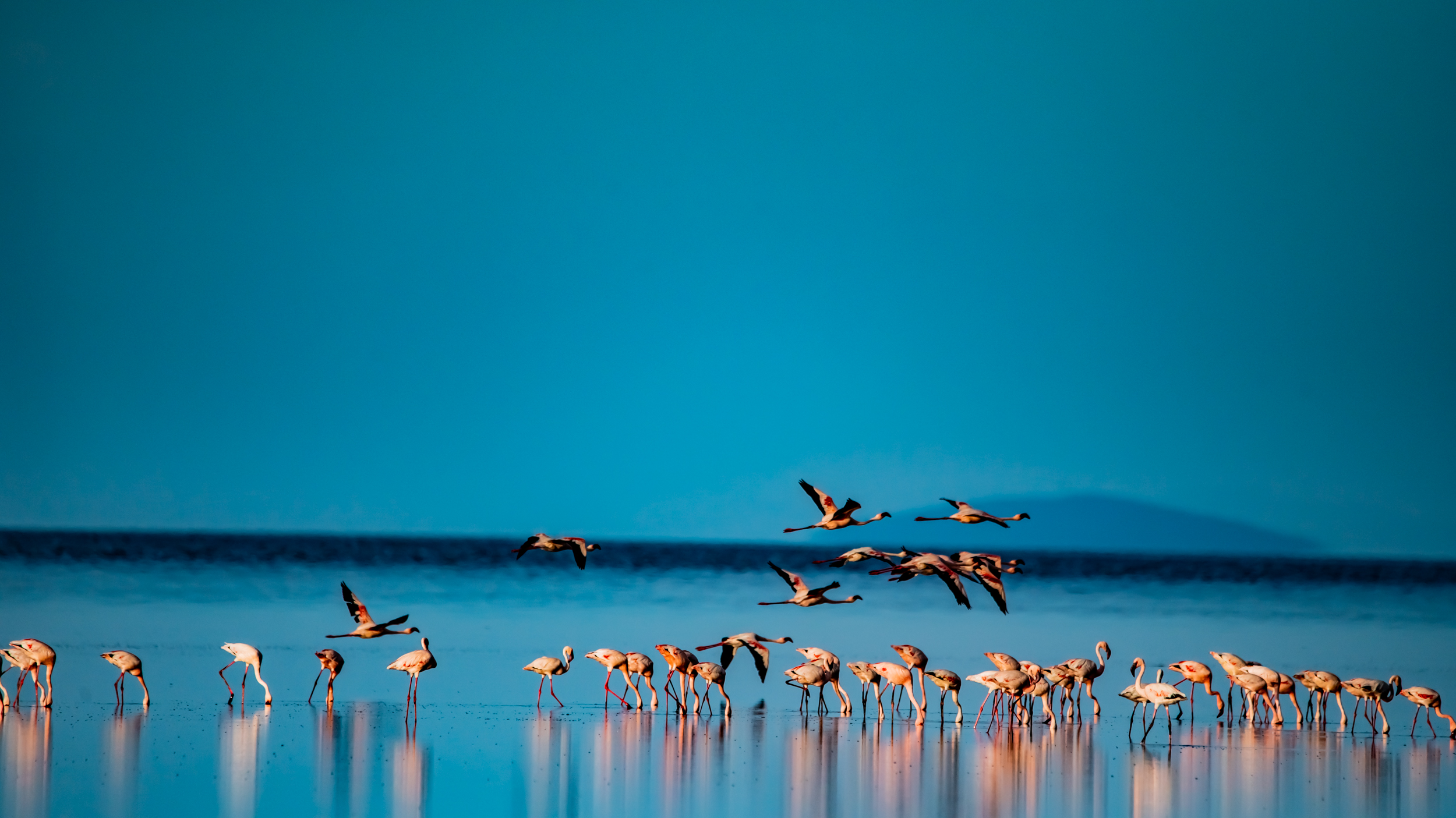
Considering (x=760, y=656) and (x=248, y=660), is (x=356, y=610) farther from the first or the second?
(x=760, y=656)

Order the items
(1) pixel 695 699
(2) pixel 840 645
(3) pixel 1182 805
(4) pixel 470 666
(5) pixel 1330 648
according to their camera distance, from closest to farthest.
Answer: (3) pixel 1182 805, (1) pixel 695 699, (4) pixel 470 666, (2) pixel 840 645, (5) pixel 1330 648

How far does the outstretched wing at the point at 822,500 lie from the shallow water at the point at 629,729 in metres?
1.72

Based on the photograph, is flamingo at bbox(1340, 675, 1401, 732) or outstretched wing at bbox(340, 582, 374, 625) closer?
flamingo at bbox(1340, 675, 1401, 732)

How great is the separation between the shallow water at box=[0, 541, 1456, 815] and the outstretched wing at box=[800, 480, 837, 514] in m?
1.72

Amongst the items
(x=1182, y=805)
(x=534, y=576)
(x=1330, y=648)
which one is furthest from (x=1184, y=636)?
(x=534, y=576)

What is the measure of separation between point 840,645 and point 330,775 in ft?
27.9

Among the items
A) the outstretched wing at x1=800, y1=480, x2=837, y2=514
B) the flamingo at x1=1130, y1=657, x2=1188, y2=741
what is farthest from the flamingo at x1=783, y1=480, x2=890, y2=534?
the flamingo at x1=1130, y1=657, x2=1188, y2=741

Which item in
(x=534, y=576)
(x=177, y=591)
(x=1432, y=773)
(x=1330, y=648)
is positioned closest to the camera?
(x=1432, y=773)

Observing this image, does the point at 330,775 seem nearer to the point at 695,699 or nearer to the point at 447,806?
the point at 447,806

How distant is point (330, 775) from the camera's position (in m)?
8.60

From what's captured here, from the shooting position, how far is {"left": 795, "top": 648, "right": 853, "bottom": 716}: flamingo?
473 inches

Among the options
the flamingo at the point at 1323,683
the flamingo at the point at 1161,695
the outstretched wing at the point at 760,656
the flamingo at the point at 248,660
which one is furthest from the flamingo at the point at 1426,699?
the flamingo at the point at 248,660

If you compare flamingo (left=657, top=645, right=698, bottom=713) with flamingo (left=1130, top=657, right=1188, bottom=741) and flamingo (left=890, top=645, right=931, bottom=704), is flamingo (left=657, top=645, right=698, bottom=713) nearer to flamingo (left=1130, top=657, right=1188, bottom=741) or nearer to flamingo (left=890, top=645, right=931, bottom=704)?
flamingo (left=890, top=645, right=931, bottom=704)

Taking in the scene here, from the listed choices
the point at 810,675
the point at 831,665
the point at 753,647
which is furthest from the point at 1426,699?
the point at 753,647
